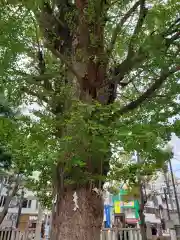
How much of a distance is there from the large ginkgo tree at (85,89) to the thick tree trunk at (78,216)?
0.04 ft

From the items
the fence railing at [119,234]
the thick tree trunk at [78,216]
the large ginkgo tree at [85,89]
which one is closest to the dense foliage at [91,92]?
the large ginkgo tree at [85,89]

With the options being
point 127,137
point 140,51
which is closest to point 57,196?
point 127,137

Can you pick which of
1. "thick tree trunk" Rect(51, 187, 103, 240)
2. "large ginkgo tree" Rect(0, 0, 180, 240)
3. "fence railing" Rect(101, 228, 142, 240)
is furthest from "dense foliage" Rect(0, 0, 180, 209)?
"fence railing" Rect(101, 228, 142, 240)

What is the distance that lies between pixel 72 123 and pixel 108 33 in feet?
10.2

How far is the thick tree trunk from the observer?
9.67 feet

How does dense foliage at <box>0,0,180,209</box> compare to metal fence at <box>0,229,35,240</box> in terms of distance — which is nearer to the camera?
dense foliage at <box>0,0,180,209</box>

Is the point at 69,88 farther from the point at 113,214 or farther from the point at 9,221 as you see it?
the point at 9,221

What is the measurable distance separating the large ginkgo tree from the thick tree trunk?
0.01m

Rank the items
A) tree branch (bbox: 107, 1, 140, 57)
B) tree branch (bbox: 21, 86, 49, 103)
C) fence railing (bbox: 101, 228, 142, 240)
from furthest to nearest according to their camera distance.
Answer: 1. fence railing (bbox: 101, 228, 142, 240)
2. tree branch (bbox: 107, 1, 140, 57)
3. tree branch (bbox: 21, 86, 49, 103)

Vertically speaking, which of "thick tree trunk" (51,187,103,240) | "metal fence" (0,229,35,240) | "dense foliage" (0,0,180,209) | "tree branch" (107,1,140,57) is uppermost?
"tree branch" (107,1,140,57)

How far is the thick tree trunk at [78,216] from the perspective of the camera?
2947 millimetres

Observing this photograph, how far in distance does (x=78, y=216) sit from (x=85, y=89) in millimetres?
2048

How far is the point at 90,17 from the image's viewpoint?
13.6 ft

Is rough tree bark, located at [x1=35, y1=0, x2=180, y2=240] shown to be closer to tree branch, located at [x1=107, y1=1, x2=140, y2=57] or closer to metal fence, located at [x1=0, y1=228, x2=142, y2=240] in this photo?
tree branch, located at [x1=107, y1=1, x2=140, y2=57]
